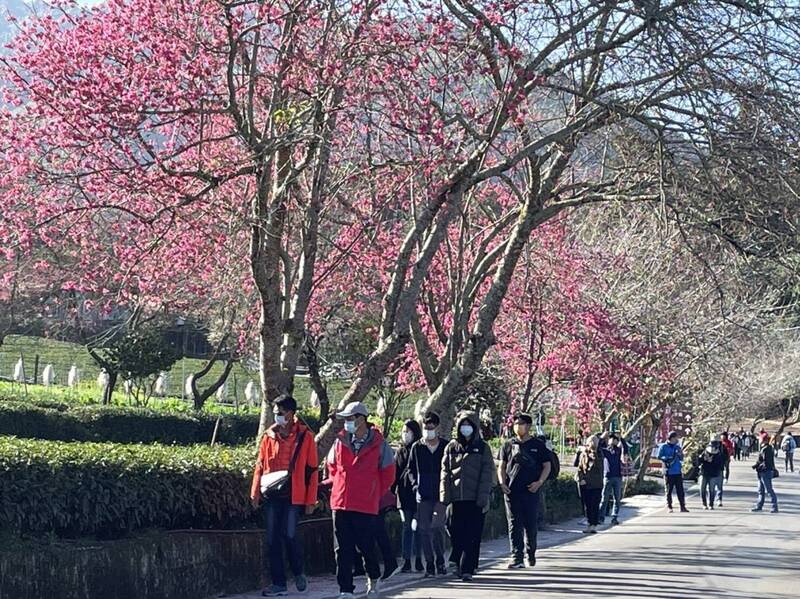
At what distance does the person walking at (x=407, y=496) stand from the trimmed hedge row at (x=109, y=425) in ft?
46.6

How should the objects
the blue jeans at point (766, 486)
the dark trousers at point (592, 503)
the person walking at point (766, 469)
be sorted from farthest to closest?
1. the blue jeans at point (766, 486)
2. the person walking at point (766, 469)
3. the dark trousers at point (592, 503)

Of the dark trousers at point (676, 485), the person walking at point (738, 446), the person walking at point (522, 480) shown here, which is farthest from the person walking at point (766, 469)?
the person walking at point (738, 446)

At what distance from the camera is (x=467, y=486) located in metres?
14.0

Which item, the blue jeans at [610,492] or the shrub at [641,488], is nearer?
the blue jeans at [610,492]

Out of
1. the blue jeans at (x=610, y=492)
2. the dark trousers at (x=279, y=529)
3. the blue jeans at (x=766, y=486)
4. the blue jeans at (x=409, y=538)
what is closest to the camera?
the dark trousers at (x=279, y=529)

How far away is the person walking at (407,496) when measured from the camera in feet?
49.6

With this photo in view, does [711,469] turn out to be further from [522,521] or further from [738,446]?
[738,446]

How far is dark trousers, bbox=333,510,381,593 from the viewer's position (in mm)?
11969

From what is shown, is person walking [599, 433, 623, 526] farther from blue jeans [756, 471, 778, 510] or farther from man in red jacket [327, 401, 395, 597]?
man in red jacket [327, 401, 395, 597]

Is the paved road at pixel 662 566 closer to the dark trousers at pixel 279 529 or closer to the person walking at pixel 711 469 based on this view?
the dark trousers at pixel 279 529

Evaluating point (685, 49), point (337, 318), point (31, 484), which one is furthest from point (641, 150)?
point (337, 318)

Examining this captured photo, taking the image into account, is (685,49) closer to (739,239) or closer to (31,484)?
(739,239)

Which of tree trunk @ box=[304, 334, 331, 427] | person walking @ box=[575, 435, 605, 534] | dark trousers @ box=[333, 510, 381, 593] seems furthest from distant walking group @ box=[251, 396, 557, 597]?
tree trunk @ box=[304, 334, 331, 427]

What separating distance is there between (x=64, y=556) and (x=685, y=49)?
26.7 ft
